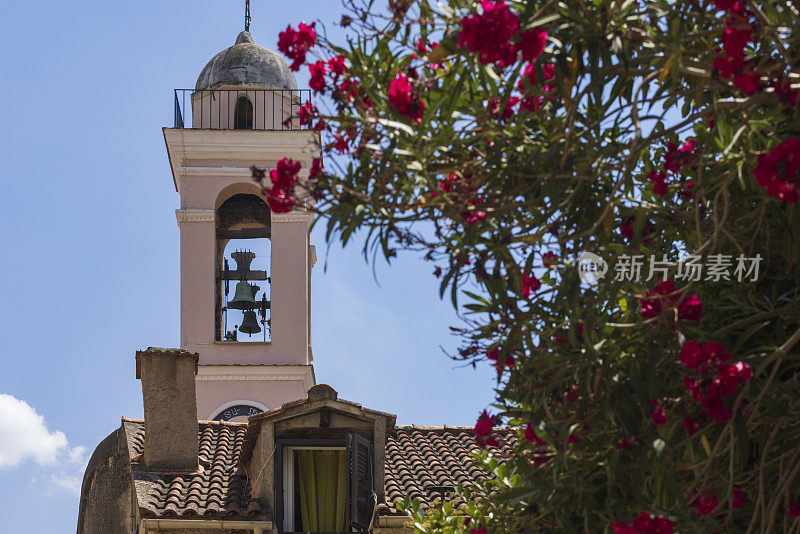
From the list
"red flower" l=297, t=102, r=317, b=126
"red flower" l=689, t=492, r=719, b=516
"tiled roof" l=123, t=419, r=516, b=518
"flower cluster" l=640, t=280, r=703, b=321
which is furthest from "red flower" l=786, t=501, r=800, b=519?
"tiled roof" l=123, t=419, r=516, b=518

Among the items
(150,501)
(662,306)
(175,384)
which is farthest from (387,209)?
(175,384)

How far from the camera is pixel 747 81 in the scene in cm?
429

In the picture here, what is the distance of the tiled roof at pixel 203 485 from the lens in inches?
513

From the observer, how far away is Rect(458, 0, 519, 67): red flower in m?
4.16

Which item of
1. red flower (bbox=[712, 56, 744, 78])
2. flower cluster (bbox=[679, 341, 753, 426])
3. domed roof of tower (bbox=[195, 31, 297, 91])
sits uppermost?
domed roof of tower (bbox=[195, 31, 297, 91])

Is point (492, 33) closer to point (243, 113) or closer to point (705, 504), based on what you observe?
point (705, 504)

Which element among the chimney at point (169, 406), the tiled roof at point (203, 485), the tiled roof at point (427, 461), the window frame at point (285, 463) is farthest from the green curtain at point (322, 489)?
the chimney at point (169, 406)

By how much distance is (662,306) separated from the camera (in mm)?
4738

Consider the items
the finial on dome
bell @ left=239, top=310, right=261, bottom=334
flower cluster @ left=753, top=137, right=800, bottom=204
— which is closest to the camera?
flower cluster @ left=753, top=137, right=800, bottom=204

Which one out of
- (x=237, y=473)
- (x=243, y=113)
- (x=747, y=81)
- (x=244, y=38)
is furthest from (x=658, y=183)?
(x=244, y=38)

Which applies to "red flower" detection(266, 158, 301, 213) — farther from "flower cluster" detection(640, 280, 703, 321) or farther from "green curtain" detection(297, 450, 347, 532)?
"green curtain" detection(297, 450, 347, 532)

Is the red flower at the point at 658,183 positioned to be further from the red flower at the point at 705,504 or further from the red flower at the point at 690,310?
the red flower at the point at 705,504

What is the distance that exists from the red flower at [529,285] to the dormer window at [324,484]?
27.5ft

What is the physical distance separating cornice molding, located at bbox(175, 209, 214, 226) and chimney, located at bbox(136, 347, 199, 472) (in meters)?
7.03
